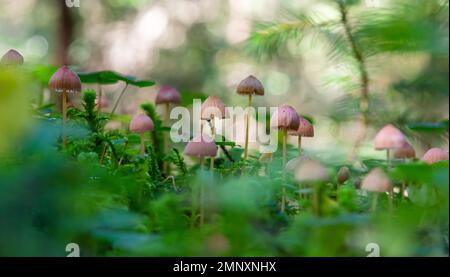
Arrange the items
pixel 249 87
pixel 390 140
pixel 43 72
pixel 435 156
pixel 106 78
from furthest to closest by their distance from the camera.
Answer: pixel 43 72 → pixel 106 78 → pixel 249 87 → pixel 435 156 → pixel 390 140

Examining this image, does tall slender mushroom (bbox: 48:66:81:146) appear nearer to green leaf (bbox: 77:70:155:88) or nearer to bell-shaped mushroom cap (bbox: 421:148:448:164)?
green leaf (bbox: 77:70:155:88)

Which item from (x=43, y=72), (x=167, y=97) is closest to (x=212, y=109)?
(x=167, y=97)

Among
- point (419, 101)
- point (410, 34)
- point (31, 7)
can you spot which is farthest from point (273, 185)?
point (31, 7)

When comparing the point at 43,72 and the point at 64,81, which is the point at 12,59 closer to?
the point at 64,81

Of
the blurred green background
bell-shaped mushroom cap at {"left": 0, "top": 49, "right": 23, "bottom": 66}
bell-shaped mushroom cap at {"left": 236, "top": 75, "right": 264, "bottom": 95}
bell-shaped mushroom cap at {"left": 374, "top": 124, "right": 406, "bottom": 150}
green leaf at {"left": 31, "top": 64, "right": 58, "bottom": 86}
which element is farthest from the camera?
→ green leaf at {"left": 31, "top": 64, "right": 58, "bottom": 86}

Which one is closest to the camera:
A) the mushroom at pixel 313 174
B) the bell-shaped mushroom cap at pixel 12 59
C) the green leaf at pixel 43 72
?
the mushroom at pixel 313 174

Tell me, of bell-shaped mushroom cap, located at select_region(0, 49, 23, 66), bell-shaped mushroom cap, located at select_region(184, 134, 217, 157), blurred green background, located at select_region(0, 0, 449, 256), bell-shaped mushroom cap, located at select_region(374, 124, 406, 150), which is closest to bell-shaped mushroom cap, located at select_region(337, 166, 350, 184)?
blurred green background, located at select_region(0, 0, 449, 256)

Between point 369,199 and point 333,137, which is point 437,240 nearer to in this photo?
point 369,199

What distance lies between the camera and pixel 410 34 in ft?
4.35

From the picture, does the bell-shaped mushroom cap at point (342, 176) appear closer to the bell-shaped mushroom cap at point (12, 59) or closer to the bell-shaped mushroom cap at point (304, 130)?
the bell-shaped mushroom cap at point (304, 130)

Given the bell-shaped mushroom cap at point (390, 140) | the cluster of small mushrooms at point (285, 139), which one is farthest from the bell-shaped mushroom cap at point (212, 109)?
the bell-shaped mushroom cap at point (390, 140)

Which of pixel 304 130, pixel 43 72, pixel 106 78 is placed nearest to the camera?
pixel 304 130

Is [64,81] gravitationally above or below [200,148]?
above

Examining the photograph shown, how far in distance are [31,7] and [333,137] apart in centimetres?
441
